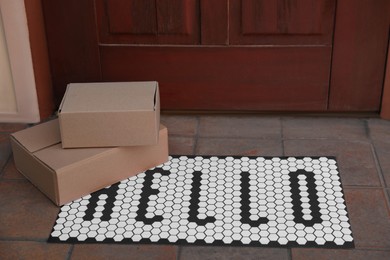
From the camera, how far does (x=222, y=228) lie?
6.67 ft

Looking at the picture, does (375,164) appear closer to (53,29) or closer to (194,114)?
(194,114)

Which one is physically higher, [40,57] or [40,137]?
[40,57]

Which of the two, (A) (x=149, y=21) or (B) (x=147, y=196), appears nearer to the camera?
(B) (x=147, y=196)

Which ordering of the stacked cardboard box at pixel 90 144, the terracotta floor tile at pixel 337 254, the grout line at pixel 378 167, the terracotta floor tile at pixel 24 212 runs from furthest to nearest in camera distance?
1. the grout line at pixel 378 167
2. the stacked cardboard box at pixel 90 144
3. the terracotta floor tile at pixel 24 212
4. the terracotta floor tile at pixel 337 254

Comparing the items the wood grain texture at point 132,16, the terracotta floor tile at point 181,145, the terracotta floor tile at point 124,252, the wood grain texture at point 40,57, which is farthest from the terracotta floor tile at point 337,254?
the wood grain texture at point 40,57

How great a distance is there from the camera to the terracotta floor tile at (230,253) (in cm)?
191

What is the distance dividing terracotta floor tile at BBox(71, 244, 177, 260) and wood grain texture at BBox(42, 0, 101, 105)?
3.26 feet

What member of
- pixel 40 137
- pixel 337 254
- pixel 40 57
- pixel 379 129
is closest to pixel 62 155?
pixel 40 137

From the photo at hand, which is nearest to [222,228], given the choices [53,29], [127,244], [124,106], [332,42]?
[127,244]

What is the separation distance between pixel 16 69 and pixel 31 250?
3.08 ft

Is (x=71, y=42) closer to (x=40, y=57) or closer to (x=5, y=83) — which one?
(x=40, y=57)

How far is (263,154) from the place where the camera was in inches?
98.0

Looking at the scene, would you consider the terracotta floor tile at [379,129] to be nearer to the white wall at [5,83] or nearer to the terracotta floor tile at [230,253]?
the terracotta floor tile at [230,253]

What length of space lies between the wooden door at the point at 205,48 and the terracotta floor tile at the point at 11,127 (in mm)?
215
